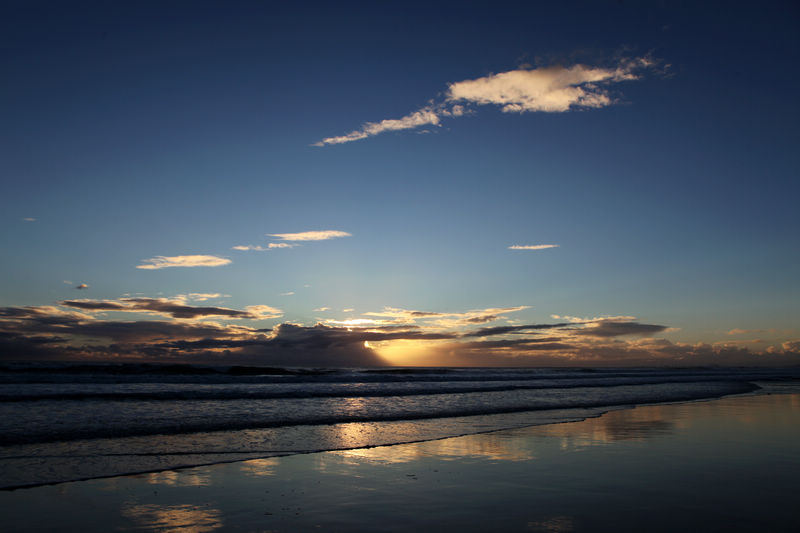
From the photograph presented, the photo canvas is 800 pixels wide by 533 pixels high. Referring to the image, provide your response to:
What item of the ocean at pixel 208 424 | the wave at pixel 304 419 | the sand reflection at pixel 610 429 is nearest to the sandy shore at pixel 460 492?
the sand reflection at pixel 610 429

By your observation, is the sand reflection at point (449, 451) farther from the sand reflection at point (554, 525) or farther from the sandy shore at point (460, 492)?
the sand reflection at point (554, 525)

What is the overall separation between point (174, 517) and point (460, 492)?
14.4 feet

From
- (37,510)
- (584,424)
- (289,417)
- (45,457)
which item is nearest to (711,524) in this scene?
(37,510)

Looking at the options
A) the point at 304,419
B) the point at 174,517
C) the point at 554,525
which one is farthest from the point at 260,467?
the point at 304,419

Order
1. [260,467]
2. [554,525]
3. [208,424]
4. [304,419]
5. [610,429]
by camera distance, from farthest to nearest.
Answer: [304,419]
[208,424]
[610,429]
[260,467]
[554,525]

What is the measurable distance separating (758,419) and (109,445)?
21176mm

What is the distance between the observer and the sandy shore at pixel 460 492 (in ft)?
21.2

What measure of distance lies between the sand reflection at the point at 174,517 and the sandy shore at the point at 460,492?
3cm

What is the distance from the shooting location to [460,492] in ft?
26.2

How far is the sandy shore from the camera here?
254 inches

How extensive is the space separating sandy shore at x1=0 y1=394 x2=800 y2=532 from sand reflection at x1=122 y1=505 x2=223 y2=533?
0.09ft

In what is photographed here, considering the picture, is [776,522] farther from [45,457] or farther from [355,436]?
[45,457]

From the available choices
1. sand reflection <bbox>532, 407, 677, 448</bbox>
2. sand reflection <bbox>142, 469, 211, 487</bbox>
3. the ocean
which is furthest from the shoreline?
sand reflection <bbox>532, 407, 677, 448</bbox>

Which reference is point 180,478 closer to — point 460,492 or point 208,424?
point 460,492
